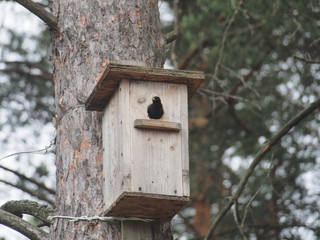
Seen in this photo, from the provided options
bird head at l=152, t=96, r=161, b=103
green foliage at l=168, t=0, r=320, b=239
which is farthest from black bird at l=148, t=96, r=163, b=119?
green foliage at l=168, t=0, r=320, b=239

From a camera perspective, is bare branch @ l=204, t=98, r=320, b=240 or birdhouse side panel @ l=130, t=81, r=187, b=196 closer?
birdhouse side panel @ l=130, t=81, r=187, b=196

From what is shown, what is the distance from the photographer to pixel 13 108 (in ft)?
33.7

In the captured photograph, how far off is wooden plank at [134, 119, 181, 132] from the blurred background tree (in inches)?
161

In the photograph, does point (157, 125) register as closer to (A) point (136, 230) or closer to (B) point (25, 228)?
(A) point (136, 230)

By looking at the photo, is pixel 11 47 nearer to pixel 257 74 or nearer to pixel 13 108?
pixel 13 108

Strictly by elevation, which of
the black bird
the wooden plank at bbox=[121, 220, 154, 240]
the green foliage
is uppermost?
the green foliage

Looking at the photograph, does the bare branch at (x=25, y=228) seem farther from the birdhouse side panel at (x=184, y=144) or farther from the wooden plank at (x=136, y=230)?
the birdhouse side panel at (x=184, y=144)

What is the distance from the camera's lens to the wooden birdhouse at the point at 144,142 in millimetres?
4094

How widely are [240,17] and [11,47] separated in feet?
13.3

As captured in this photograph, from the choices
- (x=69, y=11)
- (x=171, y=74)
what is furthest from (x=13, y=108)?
(x=171, y=74)

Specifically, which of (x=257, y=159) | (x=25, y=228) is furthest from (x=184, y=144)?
(x=257, y=159)

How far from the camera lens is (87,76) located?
4590mm

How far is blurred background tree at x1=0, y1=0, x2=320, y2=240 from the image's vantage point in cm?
905

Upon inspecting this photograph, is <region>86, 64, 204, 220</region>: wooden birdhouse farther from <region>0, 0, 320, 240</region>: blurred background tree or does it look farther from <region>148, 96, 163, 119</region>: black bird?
<region>0, 0, 320, 240</region>: blurred background tree
